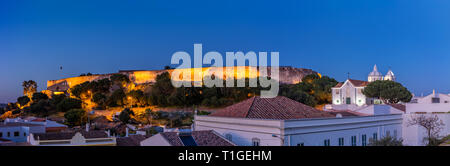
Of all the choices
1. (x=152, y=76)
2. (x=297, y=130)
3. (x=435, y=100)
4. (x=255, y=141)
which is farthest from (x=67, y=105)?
(x=297, y=130)

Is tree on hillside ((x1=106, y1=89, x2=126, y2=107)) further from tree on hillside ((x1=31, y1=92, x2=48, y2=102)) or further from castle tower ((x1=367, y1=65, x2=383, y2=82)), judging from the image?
castle tower ((x1=367, y1=65, x2=383, y2=82))

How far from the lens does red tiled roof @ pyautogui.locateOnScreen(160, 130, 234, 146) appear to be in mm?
14668

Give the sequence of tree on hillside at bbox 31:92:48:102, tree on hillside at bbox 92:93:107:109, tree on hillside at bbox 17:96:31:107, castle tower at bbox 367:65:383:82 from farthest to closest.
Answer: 1. tree on hillside at bbox 17:96:31:107
2. tree on hillside at bbox 31:92:48:102
3. tree on hillside at bbox 92:93:107:109
4. castle tower at bbox 367:65:383:82

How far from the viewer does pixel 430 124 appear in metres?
21.6

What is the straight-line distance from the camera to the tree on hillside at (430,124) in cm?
2161

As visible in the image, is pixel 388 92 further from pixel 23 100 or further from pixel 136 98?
pixel 23 100

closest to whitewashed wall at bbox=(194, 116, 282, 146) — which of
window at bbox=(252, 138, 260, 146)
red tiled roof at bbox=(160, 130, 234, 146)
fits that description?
window at bbox=(252, 138, 260, 146)

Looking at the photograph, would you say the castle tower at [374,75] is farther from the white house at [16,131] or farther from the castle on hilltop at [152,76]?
the white house at [16,131]

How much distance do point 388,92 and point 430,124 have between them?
765 inches

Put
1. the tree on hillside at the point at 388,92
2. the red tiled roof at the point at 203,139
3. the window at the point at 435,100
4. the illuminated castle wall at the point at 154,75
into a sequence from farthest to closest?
the illuminated castle wall at the point at 154,75
the tree on hillside at the point at 388,92
the window at the point at 435,100
the red tiled roof at the point at 203,139

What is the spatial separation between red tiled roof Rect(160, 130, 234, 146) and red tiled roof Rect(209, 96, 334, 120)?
1846 millimetres

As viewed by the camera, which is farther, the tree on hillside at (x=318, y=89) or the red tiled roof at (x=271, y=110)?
the tree on hillside at (x=318, y=89)

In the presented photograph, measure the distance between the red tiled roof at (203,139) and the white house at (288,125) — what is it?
80cm

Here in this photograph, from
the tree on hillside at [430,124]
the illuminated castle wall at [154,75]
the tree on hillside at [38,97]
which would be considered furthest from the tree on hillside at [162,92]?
the tree on hillside at [430,124]
